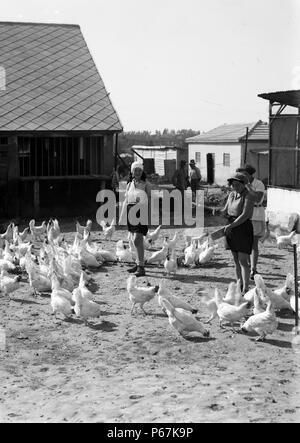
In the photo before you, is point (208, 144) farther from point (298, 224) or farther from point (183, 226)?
point (298, 224)

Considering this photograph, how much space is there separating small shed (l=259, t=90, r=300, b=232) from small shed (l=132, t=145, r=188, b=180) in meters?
16.2

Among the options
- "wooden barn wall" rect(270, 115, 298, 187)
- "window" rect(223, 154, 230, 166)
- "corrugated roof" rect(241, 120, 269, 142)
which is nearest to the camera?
"wooden barn wall" rect(270, 115, 298, 187)

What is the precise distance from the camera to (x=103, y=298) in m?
8.73

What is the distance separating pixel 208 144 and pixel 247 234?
2343 cm

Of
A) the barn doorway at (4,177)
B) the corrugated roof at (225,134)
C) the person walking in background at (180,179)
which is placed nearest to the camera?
the barn doorway at (4,177)

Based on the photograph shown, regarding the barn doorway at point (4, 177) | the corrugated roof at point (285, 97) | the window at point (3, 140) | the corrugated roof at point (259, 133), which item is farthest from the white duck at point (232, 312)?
the corrugated roof at point (259, 133)

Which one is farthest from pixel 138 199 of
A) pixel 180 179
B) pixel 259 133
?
pixel 259 133

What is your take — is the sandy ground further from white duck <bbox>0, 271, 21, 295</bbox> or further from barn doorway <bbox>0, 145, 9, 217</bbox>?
barn doorway <bbox>0, 145, 9, 217</bbox>

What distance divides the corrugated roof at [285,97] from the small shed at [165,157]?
56.1 feet

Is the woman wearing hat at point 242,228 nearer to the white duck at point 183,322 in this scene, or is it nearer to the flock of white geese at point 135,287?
the flock of white geese at point 135,287

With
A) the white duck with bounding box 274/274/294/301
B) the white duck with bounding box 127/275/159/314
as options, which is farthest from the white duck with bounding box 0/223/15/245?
the white duck with bounding box 274/274/294/301

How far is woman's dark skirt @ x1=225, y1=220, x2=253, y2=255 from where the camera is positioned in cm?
823

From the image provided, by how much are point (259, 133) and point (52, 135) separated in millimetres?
14395

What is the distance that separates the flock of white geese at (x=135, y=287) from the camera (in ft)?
22.7
